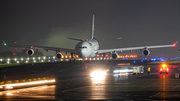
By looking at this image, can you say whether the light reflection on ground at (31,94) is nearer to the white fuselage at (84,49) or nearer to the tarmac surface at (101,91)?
the tarmac surface at (101,91)

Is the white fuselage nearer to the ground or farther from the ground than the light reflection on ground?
farther from the ground

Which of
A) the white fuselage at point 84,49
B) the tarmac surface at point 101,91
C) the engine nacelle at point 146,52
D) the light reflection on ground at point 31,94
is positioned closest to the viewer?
the tarmac surface at point 101,91

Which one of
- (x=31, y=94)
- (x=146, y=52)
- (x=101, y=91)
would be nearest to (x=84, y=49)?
(x=146, y=52)

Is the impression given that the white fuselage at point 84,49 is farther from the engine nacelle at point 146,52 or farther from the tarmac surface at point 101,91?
the tarmac surface at point 101,91

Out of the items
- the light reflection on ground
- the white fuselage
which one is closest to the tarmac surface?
the light reflection on ground

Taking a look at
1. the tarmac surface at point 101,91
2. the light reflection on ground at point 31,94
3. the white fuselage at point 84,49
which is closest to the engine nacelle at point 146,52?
the white fuselage at point 84,49

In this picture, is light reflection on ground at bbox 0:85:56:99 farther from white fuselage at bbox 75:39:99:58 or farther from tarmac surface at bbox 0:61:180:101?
white fuselage at bbox 75:39:99:58

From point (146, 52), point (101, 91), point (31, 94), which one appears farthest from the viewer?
point (146, 52)

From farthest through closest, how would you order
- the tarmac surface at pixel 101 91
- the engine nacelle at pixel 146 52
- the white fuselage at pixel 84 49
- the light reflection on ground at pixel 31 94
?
the engine nacelle at pixel 146 52 → the white fuselage at pixel 84 49 → the light reflection on ground at pixel 31 94 → the tarmac surface at pixel 101 91

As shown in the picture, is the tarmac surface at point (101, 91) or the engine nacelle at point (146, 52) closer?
the tarmac surface at point (101, 91)

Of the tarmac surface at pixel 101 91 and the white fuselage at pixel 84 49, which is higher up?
the white fuselage at pixel 84 49

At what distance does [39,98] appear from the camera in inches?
677

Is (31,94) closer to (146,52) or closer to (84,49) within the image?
(84,49)

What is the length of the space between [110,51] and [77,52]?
1072cm
